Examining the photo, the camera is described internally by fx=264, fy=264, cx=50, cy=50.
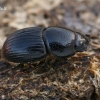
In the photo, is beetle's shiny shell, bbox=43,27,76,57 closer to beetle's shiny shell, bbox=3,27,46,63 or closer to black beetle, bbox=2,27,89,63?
black beetle, bbox=2,27,89,63

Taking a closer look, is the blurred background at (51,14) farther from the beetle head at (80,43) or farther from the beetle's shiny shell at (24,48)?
the beetle's shiny shell at (24,48)

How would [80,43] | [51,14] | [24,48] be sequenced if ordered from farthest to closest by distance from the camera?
[51,14] < [80,43] < [24,48]

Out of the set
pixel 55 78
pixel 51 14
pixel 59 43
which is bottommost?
pixel 55 78

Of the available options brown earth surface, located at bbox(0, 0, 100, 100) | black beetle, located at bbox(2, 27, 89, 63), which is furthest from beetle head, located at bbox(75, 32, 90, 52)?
brown earth surface, located at bbox(0, 0, 100, 100)

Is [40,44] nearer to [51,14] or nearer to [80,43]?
[80,43]

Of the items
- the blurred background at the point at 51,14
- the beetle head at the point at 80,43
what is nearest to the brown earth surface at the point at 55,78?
the beetle head at the point at 80,43

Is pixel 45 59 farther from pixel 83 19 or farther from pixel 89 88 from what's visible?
pixel 83 19

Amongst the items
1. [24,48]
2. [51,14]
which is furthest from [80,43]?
[51,14]

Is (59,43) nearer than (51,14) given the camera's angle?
Yes
